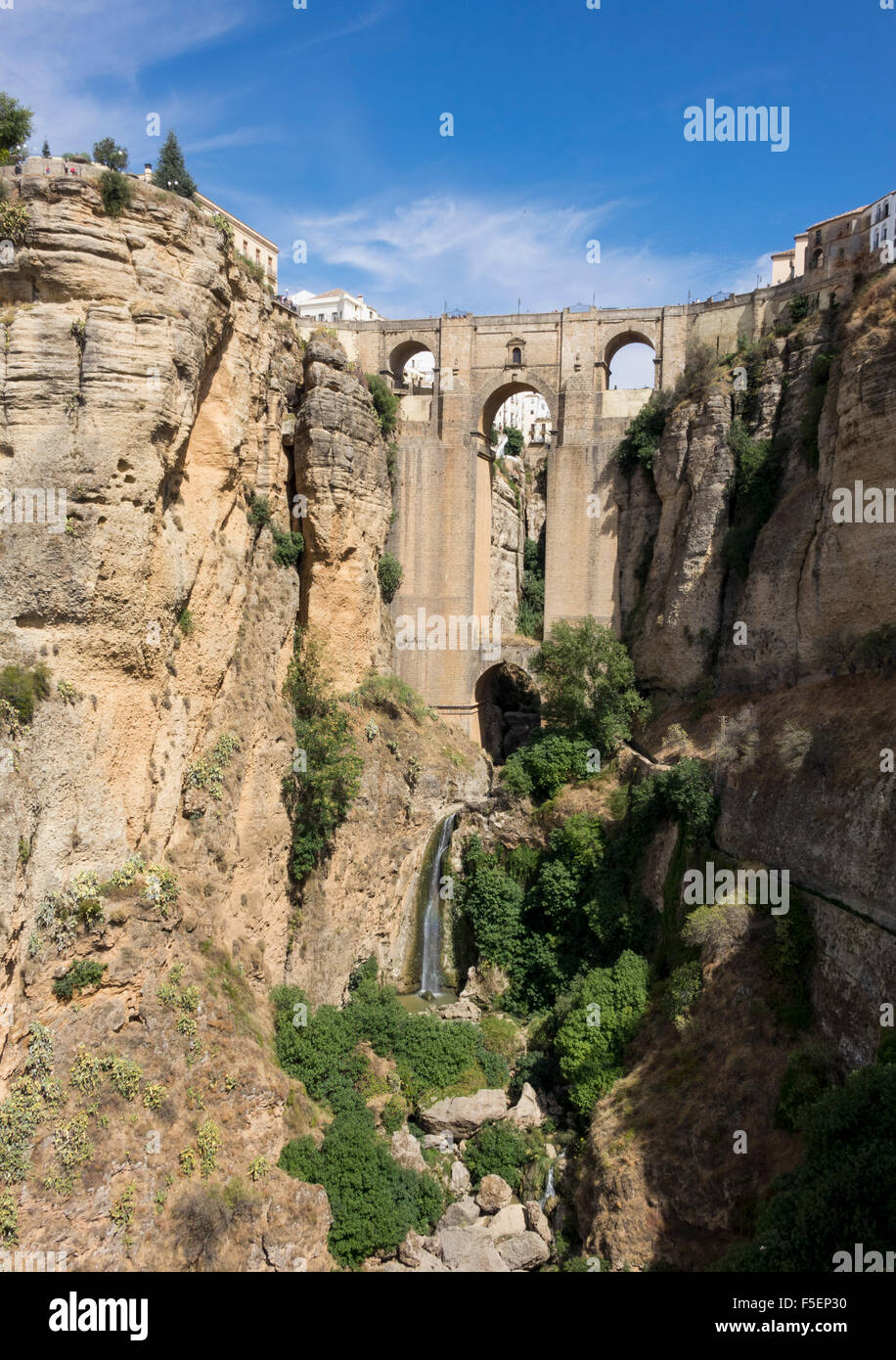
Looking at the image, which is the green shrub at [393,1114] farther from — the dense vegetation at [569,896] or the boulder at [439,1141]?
the dense vegetation at [569,896]

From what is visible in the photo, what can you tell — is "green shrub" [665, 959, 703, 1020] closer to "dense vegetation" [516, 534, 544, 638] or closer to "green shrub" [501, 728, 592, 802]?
"green shrub" [501, 728, 592, 802]

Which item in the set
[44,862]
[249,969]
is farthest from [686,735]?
[44,862]

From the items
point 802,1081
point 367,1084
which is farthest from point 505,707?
point 802,1081

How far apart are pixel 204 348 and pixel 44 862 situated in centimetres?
945

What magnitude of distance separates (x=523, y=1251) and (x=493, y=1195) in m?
1.47

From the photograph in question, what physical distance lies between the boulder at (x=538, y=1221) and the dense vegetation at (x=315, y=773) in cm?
849

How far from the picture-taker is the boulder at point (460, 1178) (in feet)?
56.7

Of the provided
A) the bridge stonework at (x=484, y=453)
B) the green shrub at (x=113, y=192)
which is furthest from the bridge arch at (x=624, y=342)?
the green shrub at (x=113, y=192)

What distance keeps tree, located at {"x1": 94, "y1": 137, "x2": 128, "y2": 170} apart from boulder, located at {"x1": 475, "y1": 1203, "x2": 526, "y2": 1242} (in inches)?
804

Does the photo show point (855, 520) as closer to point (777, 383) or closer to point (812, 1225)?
point (777, 383)

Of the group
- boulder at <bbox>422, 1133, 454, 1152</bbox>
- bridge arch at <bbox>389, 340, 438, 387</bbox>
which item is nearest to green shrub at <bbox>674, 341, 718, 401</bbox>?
bridge arch at <bbox>389, 340, 438, 387</bbox>

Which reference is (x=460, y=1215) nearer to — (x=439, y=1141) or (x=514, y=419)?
(x=439, y=1141)

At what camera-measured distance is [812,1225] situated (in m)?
10.5
